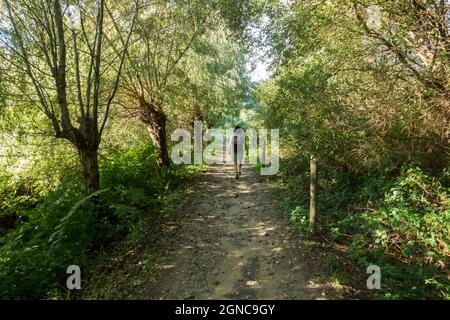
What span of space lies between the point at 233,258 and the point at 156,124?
7.09 metres

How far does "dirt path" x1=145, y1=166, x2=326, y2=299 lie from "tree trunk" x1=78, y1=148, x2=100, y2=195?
2316 millimetres

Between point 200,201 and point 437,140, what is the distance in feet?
20.7

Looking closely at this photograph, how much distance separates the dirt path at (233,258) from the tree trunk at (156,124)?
11.3 feet

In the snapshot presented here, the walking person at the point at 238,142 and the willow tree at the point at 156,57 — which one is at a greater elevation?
the willow tree at the point at 156,57

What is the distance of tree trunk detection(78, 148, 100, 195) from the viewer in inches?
273

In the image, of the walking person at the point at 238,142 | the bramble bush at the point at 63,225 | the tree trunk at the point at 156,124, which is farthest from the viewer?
the walking person at the point at 238,142

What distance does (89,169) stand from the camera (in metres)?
7.04

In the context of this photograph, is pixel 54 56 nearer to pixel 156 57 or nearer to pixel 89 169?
pixel 89 169

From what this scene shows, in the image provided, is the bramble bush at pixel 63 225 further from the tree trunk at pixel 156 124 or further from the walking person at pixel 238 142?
the walking person at pixel 238 142

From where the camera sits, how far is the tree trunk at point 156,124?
11.1 m

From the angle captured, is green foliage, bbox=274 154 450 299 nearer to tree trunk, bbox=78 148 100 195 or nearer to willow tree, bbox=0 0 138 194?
tree trunk, bbox=78 148 100 195

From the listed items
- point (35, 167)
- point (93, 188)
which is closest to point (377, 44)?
point (93, 188)

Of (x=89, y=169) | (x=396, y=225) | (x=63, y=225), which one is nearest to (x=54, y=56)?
(x=89, y=169)

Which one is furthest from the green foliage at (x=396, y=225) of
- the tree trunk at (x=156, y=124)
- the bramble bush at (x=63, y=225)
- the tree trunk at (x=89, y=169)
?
the tree trunk at (x=156, y=124)
